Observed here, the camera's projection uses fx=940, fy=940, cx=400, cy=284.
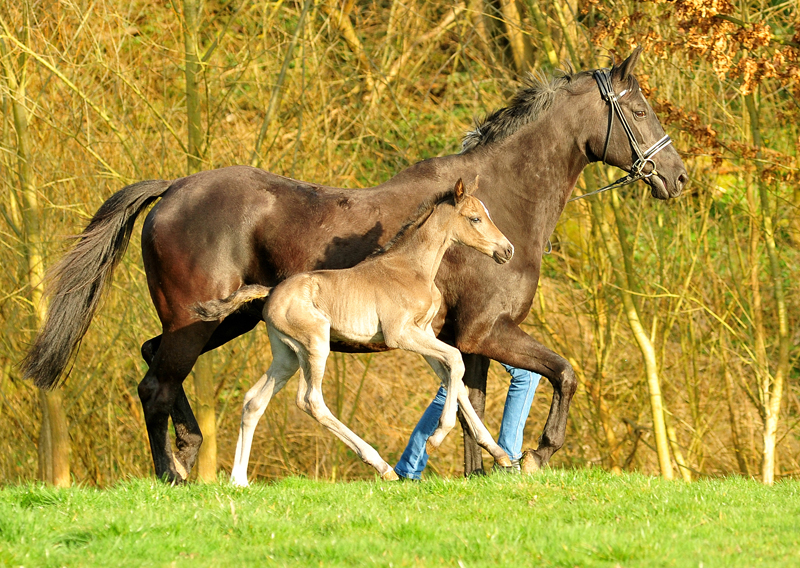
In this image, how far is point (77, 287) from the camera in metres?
6.42

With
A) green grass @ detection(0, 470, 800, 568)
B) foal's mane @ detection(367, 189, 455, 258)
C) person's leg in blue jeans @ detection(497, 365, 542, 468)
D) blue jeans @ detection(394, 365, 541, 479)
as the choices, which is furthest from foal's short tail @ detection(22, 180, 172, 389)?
person's leg in blue jeans @ detection(497, 365, 542, 468)

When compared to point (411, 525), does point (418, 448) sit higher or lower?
lower

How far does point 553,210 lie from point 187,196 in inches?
96.3

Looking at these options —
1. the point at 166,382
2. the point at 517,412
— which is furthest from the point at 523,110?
the point at 166,382

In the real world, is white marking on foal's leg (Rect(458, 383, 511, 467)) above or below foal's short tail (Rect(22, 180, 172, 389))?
below

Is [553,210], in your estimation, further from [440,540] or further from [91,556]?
[91,556]

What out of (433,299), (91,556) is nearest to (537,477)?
(433,299)

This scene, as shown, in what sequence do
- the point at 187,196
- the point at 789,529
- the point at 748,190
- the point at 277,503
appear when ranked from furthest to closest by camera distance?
the point at 748,190, the point at 187,196, the point at 277,503, the point at 789,529

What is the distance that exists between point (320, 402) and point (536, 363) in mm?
1376

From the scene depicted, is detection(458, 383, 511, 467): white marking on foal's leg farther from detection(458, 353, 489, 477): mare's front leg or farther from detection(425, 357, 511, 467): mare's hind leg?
detection(458, 353, 489, 477): mare's front leg

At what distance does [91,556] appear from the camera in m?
4.02

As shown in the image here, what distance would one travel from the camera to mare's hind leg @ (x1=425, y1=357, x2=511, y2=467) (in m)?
5.60

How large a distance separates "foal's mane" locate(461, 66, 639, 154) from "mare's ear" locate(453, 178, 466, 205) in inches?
31.9

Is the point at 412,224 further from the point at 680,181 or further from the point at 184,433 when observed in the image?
the point at 184,433
